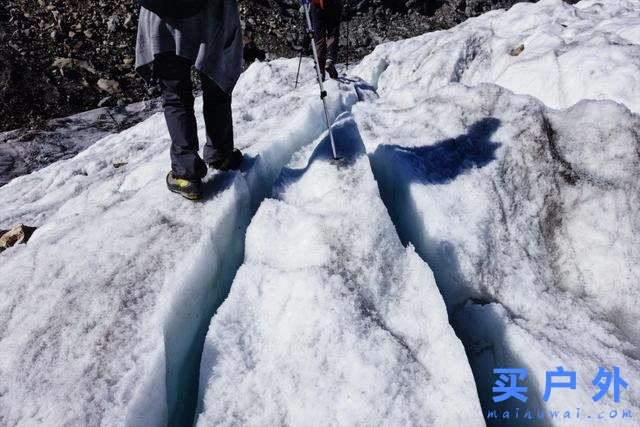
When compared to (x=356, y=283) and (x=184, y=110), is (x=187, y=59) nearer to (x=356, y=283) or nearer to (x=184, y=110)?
(x=184, y=110)

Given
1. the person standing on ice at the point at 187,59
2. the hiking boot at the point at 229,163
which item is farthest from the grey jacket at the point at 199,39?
the hiking boot at the point at 229,163

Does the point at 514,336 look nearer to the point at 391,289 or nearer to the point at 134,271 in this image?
the point at 391,289

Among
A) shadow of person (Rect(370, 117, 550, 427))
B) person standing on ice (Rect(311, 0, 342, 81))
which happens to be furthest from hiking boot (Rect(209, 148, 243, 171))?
person standing on ice (Rect(311, 0, 342, 81))

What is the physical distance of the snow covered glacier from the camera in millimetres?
2127

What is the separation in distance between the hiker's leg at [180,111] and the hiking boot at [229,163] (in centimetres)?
35

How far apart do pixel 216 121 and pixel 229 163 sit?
0.41m

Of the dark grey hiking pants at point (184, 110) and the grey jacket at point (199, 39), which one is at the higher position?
the grey jacket at point (199, 39)

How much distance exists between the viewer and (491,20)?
424 inches

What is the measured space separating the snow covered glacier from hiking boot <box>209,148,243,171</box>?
13 centimetres

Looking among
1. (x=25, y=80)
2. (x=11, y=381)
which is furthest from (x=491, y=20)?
(x=25, y=80)

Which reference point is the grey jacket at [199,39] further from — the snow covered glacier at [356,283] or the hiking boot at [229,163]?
the snow covered glacier at [356,283]

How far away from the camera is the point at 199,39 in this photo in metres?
2.78

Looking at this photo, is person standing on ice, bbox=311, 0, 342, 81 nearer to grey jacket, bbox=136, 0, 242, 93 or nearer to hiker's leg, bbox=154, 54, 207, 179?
grey jacket, bbox=136, 0, 242, 93

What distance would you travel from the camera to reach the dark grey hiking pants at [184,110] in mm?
2846
